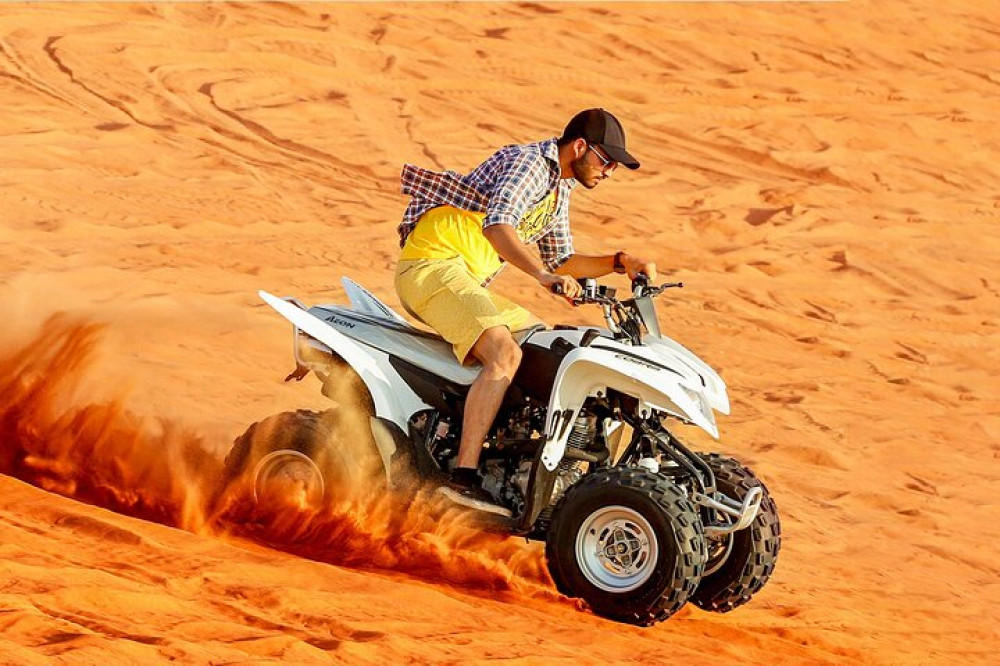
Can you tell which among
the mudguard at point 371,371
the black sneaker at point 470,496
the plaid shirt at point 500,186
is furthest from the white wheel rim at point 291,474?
the plaid shirt at point 500,186

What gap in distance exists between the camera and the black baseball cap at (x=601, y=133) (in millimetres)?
6484

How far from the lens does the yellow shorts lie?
6.52 m

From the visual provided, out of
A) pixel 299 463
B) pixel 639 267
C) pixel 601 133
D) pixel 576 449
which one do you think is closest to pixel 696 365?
pixel 639 267

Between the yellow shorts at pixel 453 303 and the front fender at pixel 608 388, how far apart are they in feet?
1.34

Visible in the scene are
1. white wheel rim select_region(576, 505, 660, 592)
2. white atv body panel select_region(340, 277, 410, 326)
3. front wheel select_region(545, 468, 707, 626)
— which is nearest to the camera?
front wheel select_region(545, 468, 707, 626)

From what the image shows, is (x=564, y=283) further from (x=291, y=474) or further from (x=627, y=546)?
(x=291, y=474)

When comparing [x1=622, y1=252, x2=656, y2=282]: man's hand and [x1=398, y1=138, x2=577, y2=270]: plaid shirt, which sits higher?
[x1=398, y1=138, x2=577, y2=270]: plaid shirt

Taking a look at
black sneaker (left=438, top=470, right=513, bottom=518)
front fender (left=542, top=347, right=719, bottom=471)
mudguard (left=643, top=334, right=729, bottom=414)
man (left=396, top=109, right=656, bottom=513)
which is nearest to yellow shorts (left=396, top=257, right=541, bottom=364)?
man (left=396, top=109, right=656, bottom=513)

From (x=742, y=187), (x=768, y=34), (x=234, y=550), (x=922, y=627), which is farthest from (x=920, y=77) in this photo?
(x=234, y=550)

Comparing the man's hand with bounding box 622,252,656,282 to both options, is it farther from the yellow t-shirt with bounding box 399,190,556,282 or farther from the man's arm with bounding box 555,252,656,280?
the yellow t-shirt with bounding box 399,190,556,282

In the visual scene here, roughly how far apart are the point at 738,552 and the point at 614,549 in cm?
60

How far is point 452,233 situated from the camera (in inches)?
267

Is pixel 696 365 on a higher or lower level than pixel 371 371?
higher

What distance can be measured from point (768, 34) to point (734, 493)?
14.2 m
